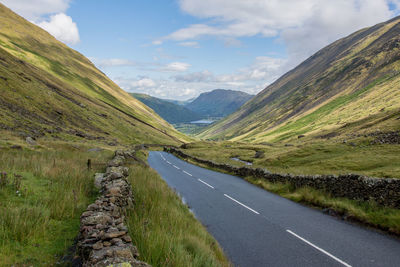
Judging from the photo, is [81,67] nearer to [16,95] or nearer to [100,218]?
[16,95]

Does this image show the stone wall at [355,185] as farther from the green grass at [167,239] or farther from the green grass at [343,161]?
the green grass at [167,239]

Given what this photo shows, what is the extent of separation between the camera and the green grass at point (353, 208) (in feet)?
29.5

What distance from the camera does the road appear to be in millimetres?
6871

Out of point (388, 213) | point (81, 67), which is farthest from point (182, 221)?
point (81, 67)

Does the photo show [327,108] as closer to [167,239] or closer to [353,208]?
[353,208]

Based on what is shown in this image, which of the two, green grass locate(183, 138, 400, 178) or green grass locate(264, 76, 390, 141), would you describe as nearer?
green grass locate(183, 138, 400, 178)

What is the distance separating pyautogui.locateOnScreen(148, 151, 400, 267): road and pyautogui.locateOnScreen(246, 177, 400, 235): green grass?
63cm

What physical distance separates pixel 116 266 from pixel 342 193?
12266mm

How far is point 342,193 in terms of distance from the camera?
12523mm

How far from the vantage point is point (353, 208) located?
34.9ft

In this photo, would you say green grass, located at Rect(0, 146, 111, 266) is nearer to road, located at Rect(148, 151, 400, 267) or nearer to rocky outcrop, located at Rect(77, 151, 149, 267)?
rocky outcrop, located at Rect(77, 151, 149, 267)

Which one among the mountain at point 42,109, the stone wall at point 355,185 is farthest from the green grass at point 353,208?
the mountain at point 42,109

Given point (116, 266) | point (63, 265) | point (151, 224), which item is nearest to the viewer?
point (116, 266)

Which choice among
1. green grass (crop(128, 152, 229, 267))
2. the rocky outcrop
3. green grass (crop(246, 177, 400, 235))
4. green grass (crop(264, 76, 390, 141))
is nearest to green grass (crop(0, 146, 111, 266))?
the rocky outcrop
